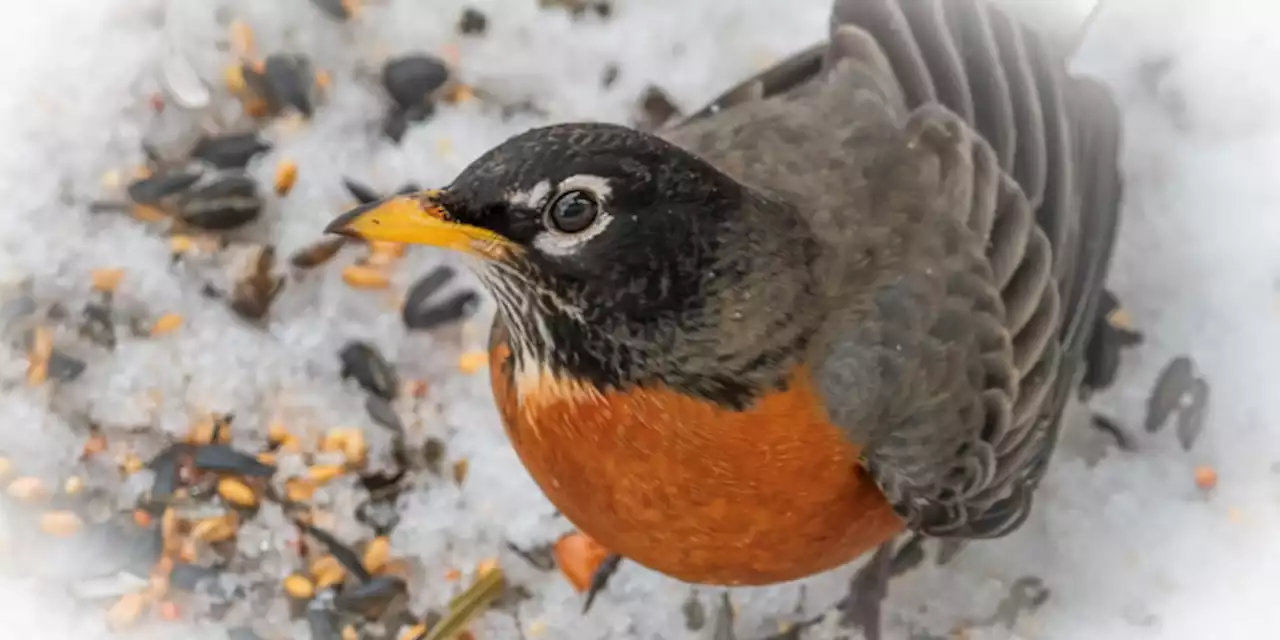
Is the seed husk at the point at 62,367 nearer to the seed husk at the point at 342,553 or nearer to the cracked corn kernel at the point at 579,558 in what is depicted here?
the seed husk at the point at 342,553

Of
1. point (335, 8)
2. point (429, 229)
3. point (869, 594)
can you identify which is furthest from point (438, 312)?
point (429, 229)

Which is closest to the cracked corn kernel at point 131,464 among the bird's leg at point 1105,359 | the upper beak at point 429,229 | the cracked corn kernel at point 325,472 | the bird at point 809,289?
the cracked corn kernel at point 325,472

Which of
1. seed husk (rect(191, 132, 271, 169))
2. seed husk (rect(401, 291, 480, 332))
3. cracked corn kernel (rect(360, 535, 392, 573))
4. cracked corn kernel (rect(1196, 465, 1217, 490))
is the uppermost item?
seed husk (rect(191, 132, 271, 169))

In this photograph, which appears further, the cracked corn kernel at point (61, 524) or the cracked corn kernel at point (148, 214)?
the cracked corn kernel at point (148, 214)

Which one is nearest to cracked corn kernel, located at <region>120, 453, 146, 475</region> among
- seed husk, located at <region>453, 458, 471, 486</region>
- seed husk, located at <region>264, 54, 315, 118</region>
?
seed husk, located at <region>453, 458, 471, 486</region>

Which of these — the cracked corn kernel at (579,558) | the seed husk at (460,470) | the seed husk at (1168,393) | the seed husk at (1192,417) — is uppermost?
the seed husk at (460,470)

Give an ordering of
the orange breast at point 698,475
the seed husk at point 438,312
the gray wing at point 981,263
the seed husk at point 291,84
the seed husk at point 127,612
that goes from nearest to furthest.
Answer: the orange breast at point 698,475, the gray wing at point 981,263, the seed husk at point 127,612, the seed husk at point 438,312, the seed husk at point 291,84

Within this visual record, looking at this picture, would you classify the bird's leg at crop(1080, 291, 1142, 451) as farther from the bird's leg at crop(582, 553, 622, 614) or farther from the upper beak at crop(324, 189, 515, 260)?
the upper beak at crop(324, 189, 515, 260)
